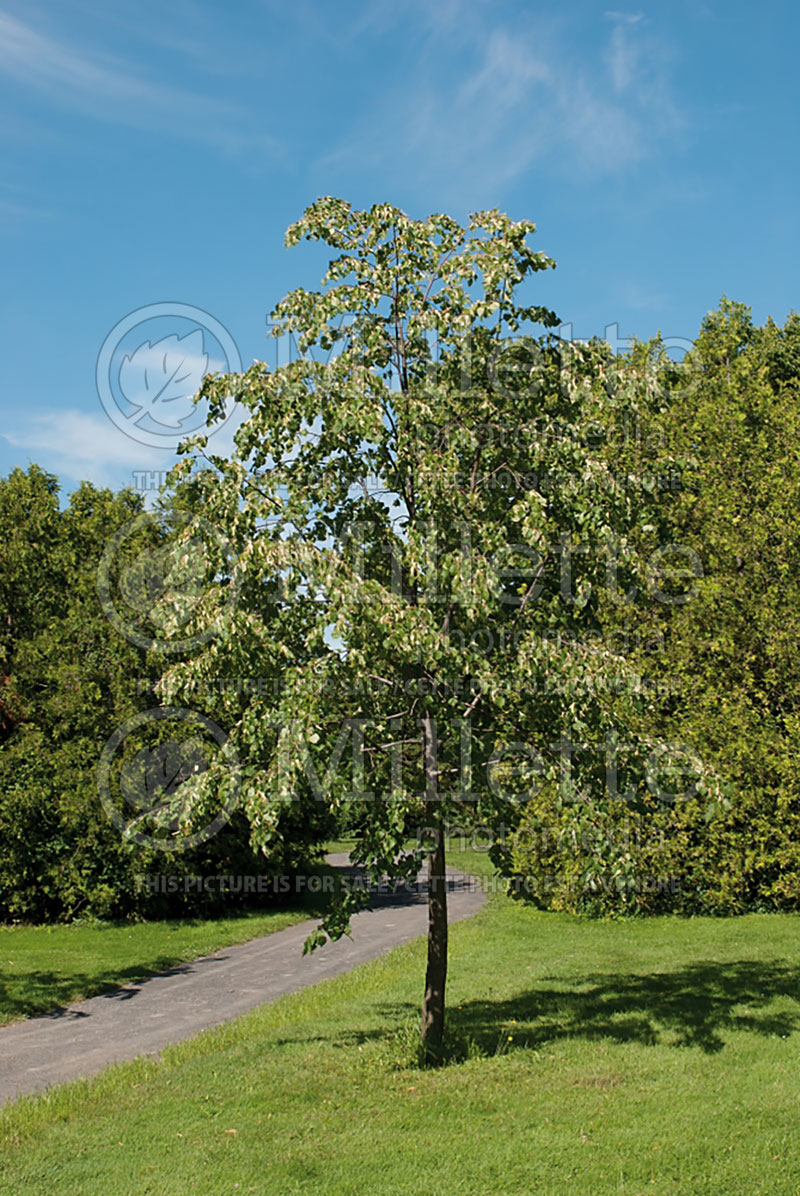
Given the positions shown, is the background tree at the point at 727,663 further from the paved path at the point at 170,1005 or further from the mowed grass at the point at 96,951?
the mowed grass at the point at 96,951

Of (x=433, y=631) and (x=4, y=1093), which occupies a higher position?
(x=433, y=631)

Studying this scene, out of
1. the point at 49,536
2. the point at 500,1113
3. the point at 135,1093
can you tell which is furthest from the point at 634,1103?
the point at 49,536

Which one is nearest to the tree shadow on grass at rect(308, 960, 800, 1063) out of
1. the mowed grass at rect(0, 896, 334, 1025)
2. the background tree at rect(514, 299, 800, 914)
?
the background tree at rect(514, 299, 800, 914)

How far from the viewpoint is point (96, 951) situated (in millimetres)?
16375

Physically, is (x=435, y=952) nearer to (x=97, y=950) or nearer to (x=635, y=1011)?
(x=635, y=1011)

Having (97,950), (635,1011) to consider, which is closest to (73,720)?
(97,950)

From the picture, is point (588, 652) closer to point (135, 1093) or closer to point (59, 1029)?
point (135, 1093)

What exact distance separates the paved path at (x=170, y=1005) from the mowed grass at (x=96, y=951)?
1.16ft

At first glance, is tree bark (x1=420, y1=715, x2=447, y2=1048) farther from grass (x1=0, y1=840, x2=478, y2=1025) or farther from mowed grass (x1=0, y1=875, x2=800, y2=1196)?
grass (x1=0, y1=840, x2=478, y2=1025)

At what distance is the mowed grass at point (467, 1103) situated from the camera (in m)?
6.20

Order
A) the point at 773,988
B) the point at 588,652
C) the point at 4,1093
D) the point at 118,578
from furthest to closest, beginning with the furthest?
the point at 118,578 → the point at 773,988 → the point at 4,1093 → the point at 588,652

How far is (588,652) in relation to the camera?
26.5 ft

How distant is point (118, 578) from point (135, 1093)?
1371cm

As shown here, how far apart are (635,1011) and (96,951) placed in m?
9.52
